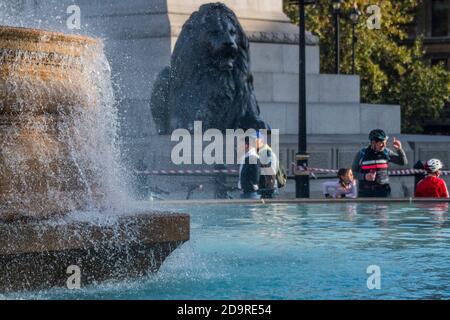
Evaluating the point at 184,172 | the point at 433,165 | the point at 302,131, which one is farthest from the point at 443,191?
the point at 184,172

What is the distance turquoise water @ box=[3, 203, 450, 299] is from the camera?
1018 centimetres

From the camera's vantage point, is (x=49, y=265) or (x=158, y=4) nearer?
(x=49, y=265)

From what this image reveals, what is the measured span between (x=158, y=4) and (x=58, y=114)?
22.2 meters

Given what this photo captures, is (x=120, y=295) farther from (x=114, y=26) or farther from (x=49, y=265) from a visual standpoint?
(x=114, y=26)

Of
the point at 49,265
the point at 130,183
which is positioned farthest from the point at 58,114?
the point at 130,183

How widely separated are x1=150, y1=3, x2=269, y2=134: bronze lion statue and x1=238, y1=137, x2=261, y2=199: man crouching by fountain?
6357 mm

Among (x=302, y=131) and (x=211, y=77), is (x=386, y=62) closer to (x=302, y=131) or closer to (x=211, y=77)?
(x=211, y=77)

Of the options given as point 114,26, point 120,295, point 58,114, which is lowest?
point 120,295

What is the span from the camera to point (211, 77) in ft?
93.8

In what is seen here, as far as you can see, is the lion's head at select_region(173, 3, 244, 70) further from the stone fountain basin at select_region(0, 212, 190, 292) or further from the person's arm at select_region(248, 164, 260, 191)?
the stone fountain basin at select_region(0, 212, 190, 292)

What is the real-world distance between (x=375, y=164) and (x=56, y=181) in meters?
9.89

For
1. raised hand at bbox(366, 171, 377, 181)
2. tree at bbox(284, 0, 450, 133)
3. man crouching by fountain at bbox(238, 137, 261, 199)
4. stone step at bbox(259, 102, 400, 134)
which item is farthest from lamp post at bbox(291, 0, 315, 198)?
tree at bbox(284, 0, 450, 133)

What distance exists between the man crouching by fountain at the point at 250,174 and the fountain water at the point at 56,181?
1018cm

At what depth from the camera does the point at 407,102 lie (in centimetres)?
6531
